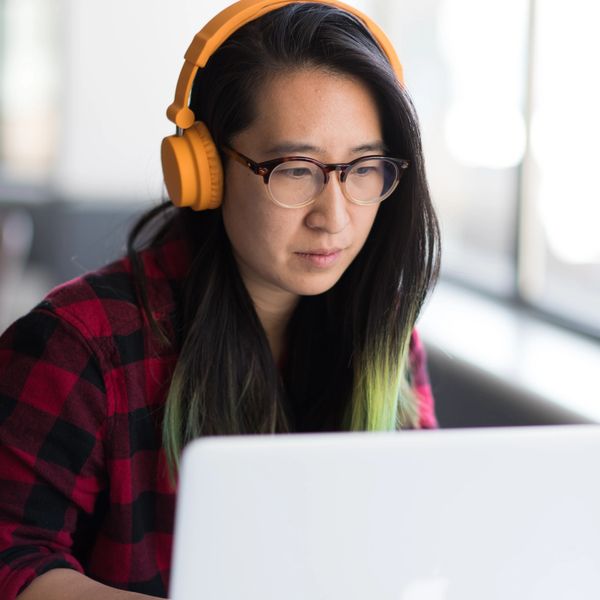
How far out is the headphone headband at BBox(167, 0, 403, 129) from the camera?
114 centimetres

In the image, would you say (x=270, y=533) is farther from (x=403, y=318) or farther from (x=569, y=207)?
(x=569, y=207)

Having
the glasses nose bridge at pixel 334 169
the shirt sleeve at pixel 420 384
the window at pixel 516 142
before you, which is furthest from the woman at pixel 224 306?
the window at pixel 516 142

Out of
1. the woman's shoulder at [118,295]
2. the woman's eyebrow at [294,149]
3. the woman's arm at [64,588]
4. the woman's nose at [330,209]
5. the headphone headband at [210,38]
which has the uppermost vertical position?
the headphone headband at [210,38]

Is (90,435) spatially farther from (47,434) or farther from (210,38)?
(210,38)

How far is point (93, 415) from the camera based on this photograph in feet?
3.71

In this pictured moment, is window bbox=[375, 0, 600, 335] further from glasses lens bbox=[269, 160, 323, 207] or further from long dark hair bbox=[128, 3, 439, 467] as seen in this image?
glasses lens bbox=[269, 160, 323, 207]

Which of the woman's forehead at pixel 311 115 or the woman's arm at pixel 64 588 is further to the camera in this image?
the woman's forehead at pixel 311 115

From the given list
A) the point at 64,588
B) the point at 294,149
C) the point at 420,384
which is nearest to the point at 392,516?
the point at 64,588

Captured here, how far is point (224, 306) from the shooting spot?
1253 millimetres

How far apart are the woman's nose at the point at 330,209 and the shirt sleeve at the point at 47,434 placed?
302 mm

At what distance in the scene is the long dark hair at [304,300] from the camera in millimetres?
1160

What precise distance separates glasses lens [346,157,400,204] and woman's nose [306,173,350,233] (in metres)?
0.02

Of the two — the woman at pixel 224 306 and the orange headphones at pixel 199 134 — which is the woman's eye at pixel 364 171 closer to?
the woman at pixel 224 306

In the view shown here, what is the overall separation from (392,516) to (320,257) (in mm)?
537
